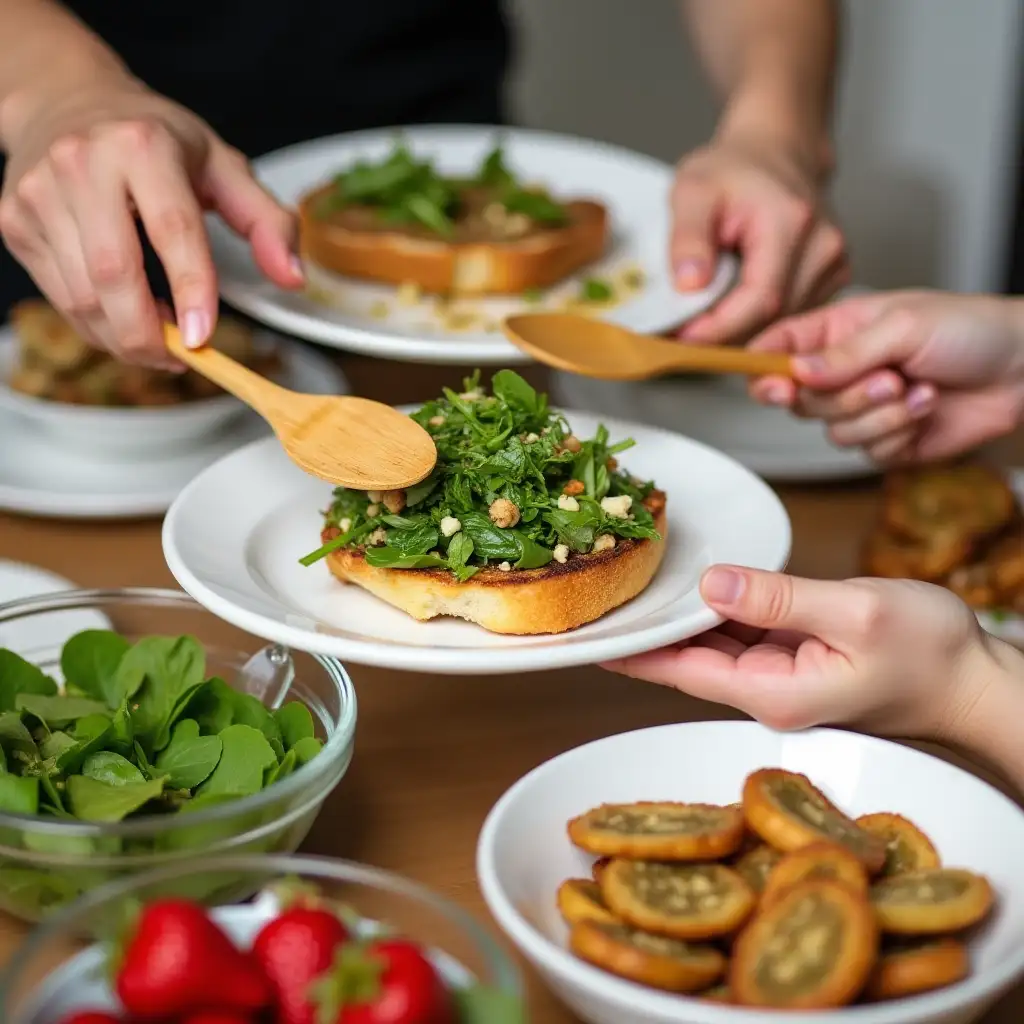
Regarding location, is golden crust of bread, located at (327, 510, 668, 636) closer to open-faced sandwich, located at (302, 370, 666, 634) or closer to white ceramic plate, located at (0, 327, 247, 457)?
open-faced sandwich, located at (302, 370, 666, 634)

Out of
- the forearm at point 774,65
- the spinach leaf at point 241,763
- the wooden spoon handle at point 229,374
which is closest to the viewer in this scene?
the spinach leaf at point 241,763

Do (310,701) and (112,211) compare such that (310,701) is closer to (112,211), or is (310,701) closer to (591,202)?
(112,211)

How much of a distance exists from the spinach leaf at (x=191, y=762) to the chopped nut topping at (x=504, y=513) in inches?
16.1

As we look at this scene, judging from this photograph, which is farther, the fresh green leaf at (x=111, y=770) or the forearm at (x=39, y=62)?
the forearm at (x=39, y=62)

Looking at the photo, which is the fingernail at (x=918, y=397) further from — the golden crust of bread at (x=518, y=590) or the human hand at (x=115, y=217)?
the human hand at (x=115, y=217)

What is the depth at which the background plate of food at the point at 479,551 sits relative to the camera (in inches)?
58.9

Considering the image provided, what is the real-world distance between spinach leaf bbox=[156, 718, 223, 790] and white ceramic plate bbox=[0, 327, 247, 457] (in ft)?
3.28

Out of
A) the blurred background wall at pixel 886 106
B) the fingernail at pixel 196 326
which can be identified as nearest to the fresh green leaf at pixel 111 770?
the fingernail at pixel 196 326

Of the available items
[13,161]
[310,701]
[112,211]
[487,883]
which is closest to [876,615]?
[487,883]

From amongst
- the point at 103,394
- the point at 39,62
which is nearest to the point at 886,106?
the point at 103,394

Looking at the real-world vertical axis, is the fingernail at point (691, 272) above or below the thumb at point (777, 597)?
below

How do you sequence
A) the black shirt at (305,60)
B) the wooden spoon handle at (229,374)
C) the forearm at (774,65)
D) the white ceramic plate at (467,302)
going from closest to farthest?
the wooden spoon handle at (229,374) < the white ceramic plate at (467,302) < the forearm at (774,65) < the black shirt at (305,60)

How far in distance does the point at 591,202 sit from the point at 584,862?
177cm

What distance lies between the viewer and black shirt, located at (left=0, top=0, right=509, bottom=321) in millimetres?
3027
